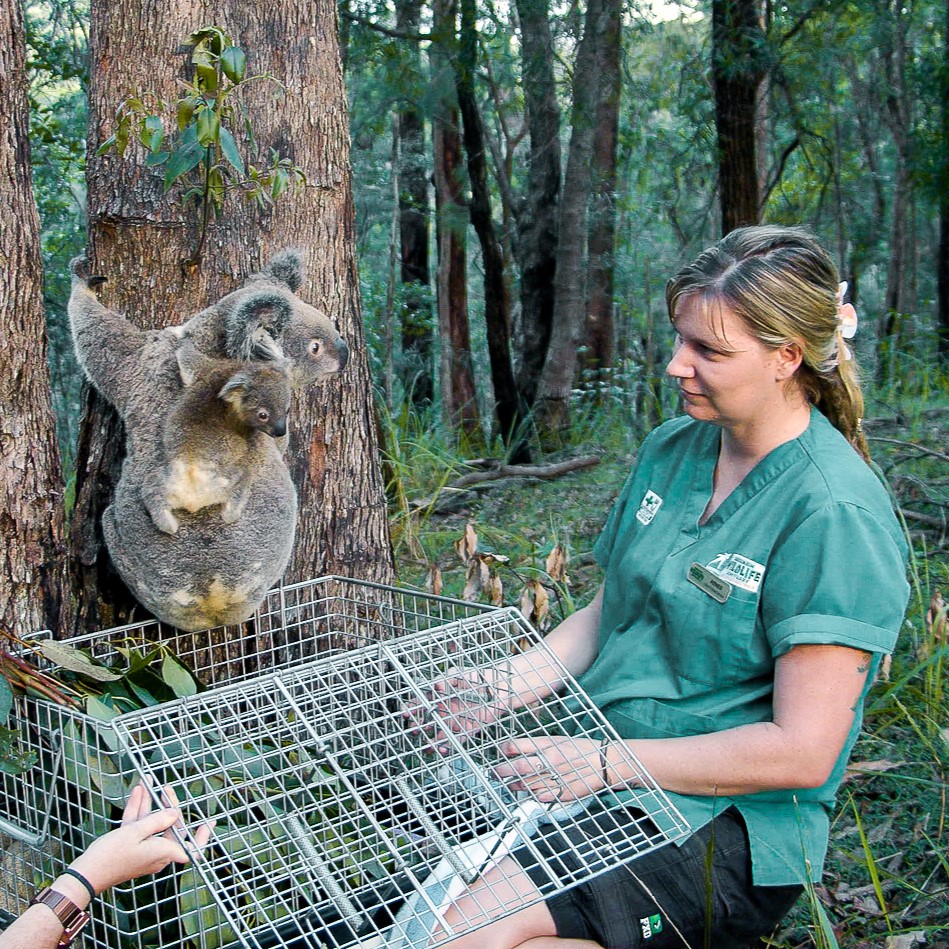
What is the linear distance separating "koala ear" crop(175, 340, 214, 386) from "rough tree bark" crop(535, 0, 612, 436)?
4.64 m

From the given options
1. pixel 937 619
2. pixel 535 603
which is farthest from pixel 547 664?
pixel 937 619

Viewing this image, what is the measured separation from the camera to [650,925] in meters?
1.62

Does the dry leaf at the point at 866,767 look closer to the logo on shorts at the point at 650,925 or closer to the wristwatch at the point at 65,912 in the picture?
the logo on shorts at the point at 650,925

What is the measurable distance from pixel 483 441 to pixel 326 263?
475 cm

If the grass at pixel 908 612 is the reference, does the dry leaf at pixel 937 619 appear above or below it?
above

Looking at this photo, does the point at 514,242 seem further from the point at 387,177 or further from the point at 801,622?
the point at 801,622

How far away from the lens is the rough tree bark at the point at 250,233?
1951 millimetres

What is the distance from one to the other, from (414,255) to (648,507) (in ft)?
29.9

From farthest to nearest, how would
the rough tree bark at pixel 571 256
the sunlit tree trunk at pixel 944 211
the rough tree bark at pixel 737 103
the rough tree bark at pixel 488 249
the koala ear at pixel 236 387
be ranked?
the sunlit tree trunk at pixel 944 211 → the rough tree bark at pixel 488 249 → the rough tree bark at pixel 737 103 → the rough tree bark at pixel 571 256 → the koala ear at pixel 236 387

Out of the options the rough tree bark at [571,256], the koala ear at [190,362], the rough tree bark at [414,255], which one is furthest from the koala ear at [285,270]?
the rough tree bark at [414,255]

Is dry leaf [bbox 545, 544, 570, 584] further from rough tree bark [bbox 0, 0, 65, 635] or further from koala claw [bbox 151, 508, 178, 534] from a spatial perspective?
rough tree bark [bbox 0, 0, 65, 635]

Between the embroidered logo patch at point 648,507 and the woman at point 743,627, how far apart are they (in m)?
0.01

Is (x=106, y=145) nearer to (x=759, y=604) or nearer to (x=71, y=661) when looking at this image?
(x=71, y=661)

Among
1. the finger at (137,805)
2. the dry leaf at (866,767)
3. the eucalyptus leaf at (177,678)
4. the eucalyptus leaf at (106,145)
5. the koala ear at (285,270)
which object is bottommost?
the dry leaf at (866,767)
